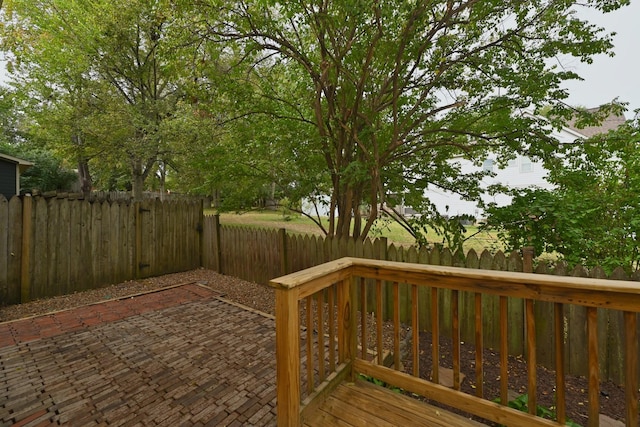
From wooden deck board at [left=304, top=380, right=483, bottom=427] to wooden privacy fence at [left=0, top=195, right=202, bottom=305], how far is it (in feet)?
17.0

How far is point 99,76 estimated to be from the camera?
10.9 m

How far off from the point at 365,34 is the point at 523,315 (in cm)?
408

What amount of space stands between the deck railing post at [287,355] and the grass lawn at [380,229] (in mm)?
3037

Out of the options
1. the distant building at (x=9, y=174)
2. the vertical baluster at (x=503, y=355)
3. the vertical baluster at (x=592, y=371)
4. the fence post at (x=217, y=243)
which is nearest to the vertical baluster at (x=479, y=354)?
the vertical baluster at (x=503, y=355)

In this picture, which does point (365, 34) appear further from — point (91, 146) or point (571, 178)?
point (91, 146)

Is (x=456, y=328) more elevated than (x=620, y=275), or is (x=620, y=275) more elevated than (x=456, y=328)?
(x=620, y=275)

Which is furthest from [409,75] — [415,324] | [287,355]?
[287,355]

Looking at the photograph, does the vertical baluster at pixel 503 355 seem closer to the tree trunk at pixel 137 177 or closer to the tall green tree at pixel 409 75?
the tall green tree at pixel 409 75

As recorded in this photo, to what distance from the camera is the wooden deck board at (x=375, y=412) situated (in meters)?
1.83

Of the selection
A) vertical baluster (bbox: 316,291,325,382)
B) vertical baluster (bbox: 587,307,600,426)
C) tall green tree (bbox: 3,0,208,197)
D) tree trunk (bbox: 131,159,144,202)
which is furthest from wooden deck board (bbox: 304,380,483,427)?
tree trunk (bbox: 131,159,144,202)

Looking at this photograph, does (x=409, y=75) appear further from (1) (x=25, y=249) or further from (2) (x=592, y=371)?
(1) (x=25, y=249)

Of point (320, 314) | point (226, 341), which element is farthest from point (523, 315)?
point (226, 341)

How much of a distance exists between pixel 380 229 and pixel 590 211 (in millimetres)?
2751

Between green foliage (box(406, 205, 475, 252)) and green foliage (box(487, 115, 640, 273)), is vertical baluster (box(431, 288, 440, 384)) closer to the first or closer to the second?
green foliage (box(406, 205, 475, 252))
